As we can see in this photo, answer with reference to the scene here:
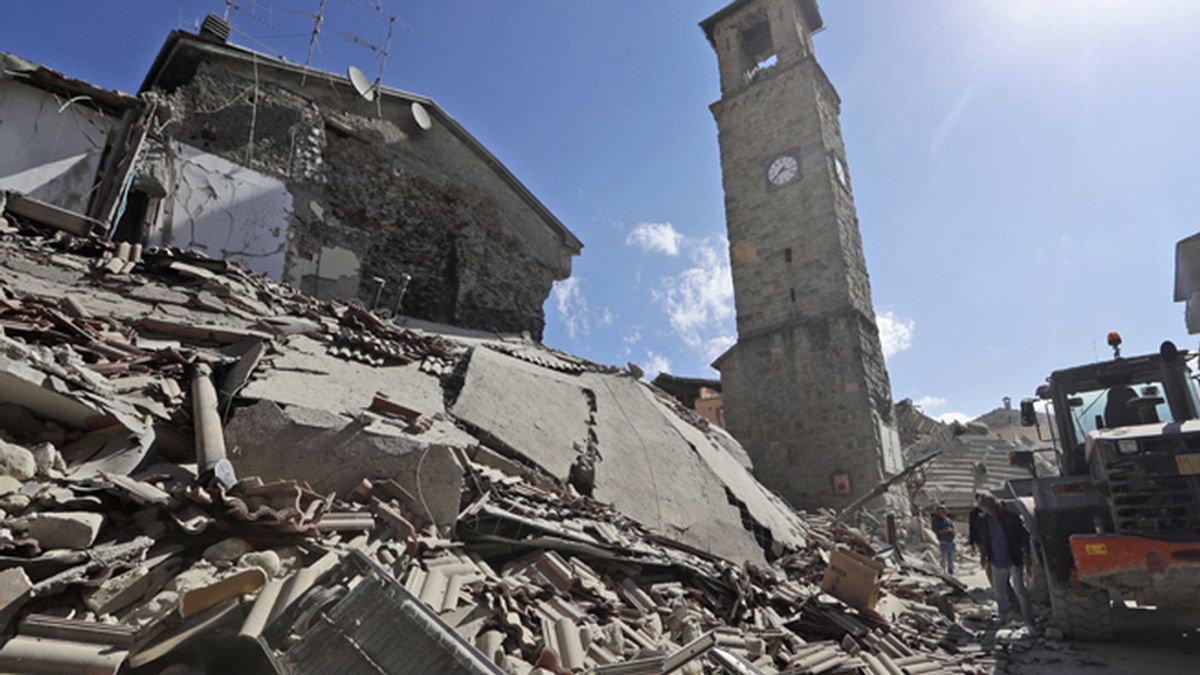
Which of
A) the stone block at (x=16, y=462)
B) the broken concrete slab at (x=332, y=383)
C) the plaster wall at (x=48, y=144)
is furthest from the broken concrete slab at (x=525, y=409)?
the plaster wall at (x=48, y=144)

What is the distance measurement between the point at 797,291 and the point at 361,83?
40.8 feet

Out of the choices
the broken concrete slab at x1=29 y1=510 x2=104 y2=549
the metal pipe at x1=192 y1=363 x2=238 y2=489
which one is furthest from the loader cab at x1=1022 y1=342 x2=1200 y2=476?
the broken concrete slab at x1=29 y1=510 x2=104 y2=549

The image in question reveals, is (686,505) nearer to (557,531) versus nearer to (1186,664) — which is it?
(557,531)

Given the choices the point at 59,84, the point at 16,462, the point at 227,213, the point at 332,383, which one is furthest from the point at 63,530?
the point at 59,84

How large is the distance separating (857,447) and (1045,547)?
8.44m

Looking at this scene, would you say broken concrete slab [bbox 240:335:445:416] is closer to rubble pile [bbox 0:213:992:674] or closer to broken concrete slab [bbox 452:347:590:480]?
rubble pile [bbox 0:213:992:674]

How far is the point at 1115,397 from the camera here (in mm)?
6664

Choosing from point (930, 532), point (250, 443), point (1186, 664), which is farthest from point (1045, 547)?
point (930, 532)

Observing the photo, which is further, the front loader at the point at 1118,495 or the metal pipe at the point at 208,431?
the front loader at the point at 1118,495

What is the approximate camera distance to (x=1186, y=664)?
4793mm

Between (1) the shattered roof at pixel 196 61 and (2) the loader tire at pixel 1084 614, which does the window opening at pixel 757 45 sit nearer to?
(1) the shattered roof at pixel 196 61

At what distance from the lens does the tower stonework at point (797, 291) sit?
1444cm

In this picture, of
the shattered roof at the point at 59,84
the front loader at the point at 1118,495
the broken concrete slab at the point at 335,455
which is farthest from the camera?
the shattered roof at the point at 59,84

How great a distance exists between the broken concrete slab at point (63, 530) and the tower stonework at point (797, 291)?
46.7 feet
